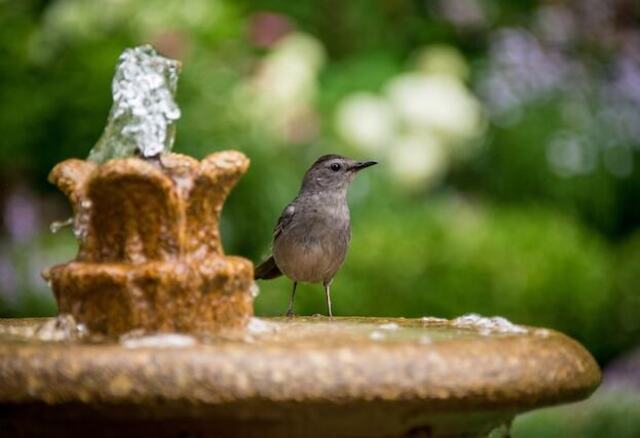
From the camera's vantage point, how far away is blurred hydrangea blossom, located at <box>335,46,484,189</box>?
10.1m

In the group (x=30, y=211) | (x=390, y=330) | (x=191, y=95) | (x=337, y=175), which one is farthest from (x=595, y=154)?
(x=390, y=330)

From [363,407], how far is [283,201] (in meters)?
6.61

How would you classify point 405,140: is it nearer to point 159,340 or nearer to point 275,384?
point 159,340

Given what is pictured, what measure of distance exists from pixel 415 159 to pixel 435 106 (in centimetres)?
55

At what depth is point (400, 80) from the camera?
444 inches

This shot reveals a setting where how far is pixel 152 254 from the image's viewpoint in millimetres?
2904

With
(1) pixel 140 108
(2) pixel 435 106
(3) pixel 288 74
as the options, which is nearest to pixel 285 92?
(3) pixel 288 74

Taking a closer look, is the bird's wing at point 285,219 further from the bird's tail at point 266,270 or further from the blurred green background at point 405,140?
the blurred green background at point 405,140

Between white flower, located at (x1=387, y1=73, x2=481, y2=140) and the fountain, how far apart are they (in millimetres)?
7222

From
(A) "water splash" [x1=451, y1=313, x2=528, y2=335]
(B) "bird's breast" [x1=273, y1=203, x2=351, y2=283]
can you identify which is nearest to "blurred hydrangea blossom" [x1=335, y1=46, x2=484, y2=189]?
(B) "bird's breast" [x1=273, y1=203, x2=351, y2=283]

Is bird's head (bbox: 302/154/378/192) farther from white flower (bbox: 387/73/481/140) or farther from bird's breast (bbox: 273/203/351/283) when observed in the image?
white flower (bbox: 387/73/481/140)

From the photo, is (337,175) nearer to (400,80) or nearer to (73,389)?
(73,389)

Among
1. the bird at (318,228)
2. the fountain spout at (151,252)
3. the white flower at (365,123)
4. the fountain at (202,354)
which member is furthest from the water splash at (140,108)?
the white flower at (365,123)

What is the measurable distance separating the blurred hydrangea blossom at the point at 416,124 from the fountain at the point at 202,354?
680 centimetres
